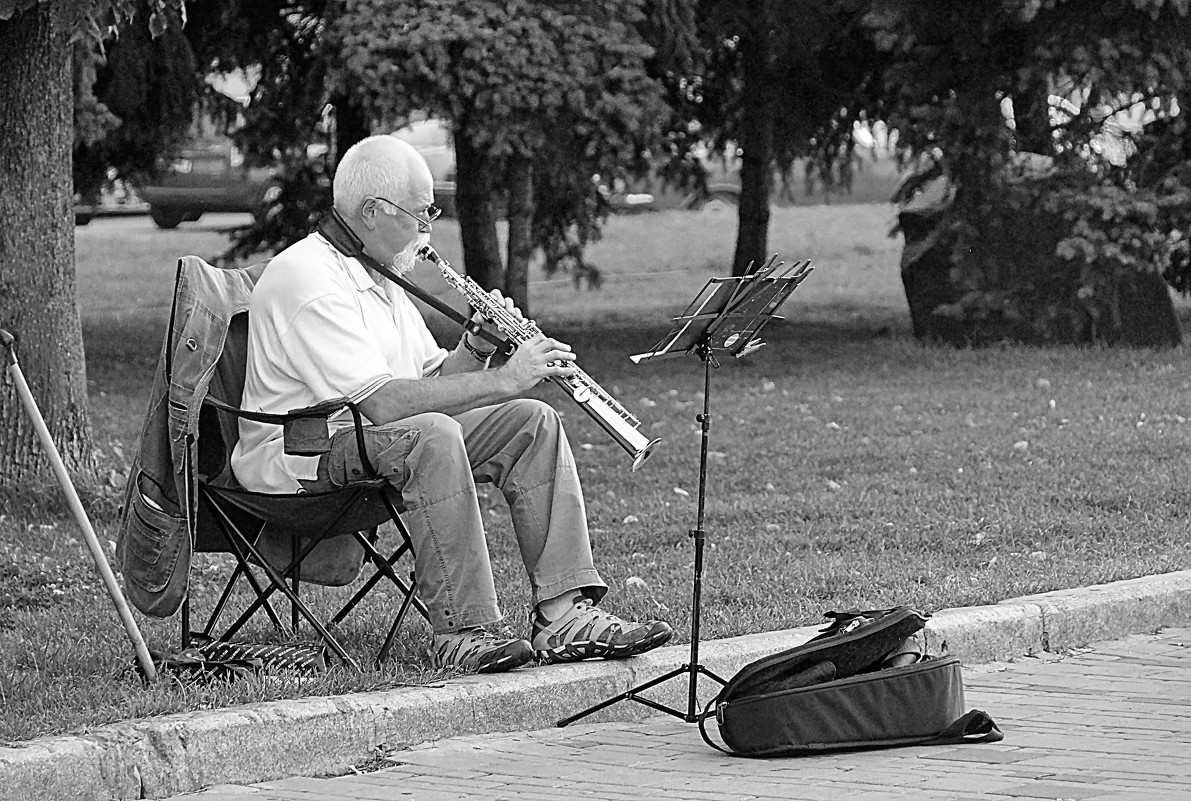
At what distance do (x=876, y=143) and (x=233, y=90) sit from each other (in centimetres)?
580

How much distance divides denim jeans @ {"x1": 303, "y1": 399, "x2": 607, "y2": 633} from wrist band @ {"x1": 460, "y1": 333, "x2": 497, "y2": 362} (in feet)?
0.83

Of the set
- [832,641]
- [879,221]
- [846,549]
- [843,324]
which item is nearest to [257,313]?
[832,641]

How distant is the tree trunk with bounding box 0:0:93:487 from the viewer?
7.95 m

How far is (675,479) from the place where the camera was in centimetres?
880

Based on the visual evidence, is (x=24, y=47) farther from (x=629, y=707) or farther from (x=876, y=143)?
(x=876, y=143)

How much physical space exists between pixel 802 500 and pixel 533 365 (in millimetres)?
3400

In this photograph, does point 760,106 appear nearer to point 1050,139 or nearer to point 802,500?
point 1050,139

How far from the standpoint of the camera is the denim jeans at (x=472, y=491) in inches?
194

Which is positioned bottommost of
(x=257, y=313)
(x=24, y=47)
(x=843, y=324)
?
(x=843, y=324)

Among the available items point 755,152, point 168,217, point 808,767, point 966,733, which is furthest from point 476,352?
point 168,217

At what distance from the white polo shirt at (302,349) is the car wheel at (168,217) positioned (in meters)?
22.8

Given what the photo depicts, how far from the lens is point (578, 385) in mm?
5066

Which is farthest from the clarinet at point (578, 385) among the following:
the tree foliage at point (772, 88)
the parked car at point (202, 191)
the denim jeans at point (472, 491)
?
the parked car at point (202, 191)

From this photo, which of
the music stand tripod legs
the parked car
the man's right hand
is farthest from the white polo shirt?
the parked car
